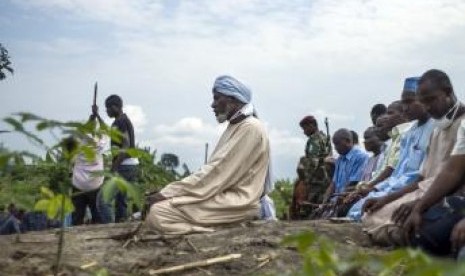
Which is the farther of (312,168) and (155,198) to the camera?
(312,168)

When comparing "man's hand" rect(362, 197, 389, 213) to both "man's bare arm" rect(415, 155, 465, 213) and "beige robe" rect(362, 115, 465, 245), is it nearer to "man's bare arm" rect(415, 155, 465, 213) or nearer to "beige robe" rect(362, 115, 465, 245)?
"beige robe" rect(362, 115, 465, 245)

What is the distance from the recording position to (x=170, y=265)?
177 inches

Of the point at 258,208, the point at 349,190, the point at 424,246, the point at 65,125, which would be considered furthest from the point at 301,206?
the point at 65,125

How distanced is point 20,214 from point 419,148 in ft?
25.8

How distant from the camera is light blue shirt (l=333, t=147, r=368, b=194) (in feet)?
26.0

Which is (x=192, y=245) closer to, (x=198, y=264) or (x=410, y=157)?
(x=198, y=264)

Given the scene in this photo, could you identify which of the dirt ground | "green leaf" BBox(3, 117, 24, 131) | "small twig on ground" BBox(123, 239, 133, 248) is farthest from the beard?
"green leaf" BBox(3, 117, 24, 131)

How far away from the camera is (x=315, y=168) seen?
30.0 feet

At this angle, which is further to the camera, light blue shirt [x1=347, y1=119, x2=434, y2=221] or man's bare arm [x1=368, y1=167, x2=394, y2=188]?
man's bare arm [x1=368, y1=167, x2=394, y2=188]

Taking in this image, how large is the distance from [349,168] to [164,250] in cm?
344

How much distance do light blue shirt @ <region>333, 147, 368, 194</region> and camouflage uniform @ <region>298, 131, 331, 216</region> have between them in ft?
2.86

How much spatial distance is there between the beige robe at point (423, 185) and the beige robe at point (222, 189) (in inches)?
57.3

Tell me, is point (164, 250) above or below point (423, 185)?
below

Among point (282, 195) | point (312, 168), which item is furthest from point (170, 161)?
point (312, 168)
